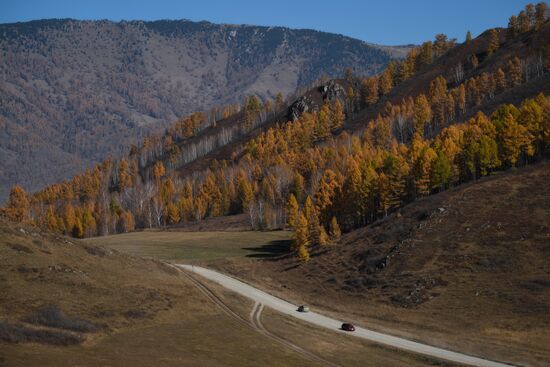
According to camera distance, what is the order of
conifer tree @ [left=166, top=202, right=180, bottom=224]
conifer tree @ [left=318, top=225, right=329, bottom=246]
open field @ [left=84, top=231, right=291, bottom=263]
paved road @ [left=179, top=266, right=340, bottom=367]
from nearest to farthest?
paved road @ [left=179, top=266, right=340, bottom=367] < conifer tree @ [left=318, top=225, right=329, bottom=246] < open field @ [left=84, top=231, right=291, bottom=263] < conifer tree @ [left=166, top=202, right=180, bottom=224]

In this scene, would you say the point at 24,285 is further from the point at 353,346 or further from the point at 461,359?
the point at 461,359

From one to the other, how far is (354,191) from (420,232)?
97.5 ft

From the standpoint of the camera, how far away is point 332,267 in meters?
94.1

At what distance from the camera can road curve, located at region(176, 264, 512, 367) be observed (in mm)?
48700

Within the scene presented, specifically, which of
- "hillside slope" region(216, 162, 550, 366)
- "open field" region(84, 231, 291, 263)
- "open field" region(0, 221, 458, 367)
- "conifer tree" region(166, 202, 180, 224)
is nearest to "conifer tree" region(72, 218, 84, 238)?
"conifer tree" region(166, 202, 180, 224)

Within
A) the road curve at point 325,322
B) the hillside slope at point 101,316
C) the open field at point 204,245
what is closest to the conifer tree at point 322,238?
the open field at point 204,245

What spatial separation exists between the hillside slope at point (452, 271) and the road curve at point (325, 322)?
2.52 meters

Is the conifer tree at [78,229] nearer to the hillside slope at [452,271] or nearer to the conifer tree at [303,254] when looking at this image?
the hillside slope at [452,271]

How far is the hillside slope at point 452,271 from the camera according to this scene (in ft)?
196

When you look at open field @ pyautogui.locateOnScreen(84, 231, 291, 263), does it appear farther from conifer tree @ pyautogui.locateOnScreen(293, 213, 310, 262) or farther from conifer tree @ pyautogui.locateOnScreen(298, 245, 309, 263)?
conifer tree @ pyautogui.locateOnScreen(298, 245, 309, 263)

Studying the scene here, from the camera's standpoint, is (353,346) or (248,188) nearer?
(353,346)

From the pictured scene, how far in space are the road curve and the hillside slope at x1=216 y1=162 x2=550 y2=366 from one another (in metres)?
2.52

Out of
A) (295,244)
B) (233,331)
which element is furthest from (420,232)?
(233,331)

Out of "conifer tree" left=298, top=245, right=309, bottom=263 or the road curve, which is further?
"conifer tree" left=298, top=245, right=309, bottom=263
